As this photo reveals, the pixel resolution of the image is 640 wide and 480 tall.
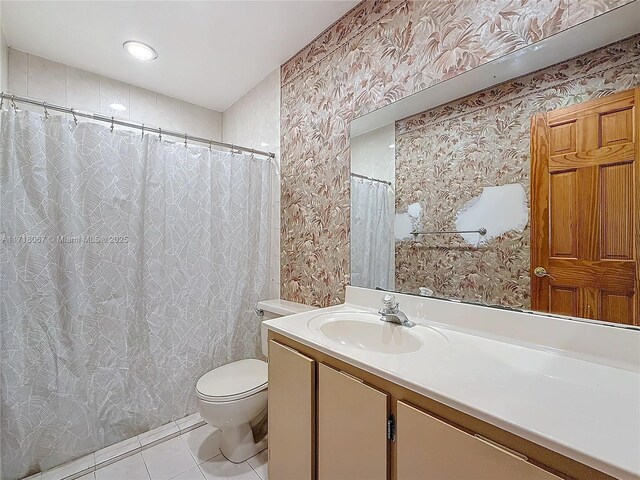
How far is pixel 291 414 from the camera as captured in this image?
115cm

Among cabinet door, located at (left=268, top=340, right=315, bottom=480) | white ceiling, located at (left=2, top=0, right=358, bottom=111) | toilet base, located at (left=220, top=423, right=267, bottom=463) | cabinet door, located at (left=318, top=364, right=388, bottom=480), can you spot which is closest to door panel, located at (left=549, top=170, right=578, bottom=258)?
cabinet door, located at (left=318, top=364, right=388, bottom=480)

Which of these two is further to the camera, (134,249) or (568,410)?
(134,249)

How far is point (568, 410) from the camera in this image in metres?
0.61

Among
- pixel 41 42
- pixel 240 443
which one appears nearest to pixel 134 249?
pixel 240 443

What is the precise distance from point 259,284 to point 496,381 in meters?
1.67

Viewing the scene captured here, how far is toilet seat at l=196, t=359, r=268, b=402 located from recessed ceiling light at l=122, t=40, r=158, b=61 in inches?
81.3

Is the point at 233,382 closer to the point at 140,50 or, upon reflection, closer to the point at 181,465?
the point at 181,465

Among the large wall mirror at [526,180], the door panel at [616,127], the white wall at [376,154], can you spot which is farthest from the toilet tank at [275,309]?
the door panel at [616,127]

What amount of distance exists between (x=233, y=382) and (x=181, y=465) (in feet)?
1.60

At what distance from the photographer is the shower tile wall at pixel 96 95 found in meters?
1.92

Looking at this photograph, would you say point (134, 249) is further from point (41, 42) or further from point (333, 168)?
point (41, 42)

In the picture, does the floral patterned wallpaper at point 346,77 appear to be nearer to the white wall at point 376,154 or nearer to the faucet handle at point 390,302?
the white wall at point 376,154

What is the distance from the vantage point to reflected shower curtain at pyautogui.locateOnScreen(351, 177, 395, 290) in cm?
150

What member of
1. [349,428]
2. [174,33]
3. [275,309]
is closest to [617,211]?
[349,428]
